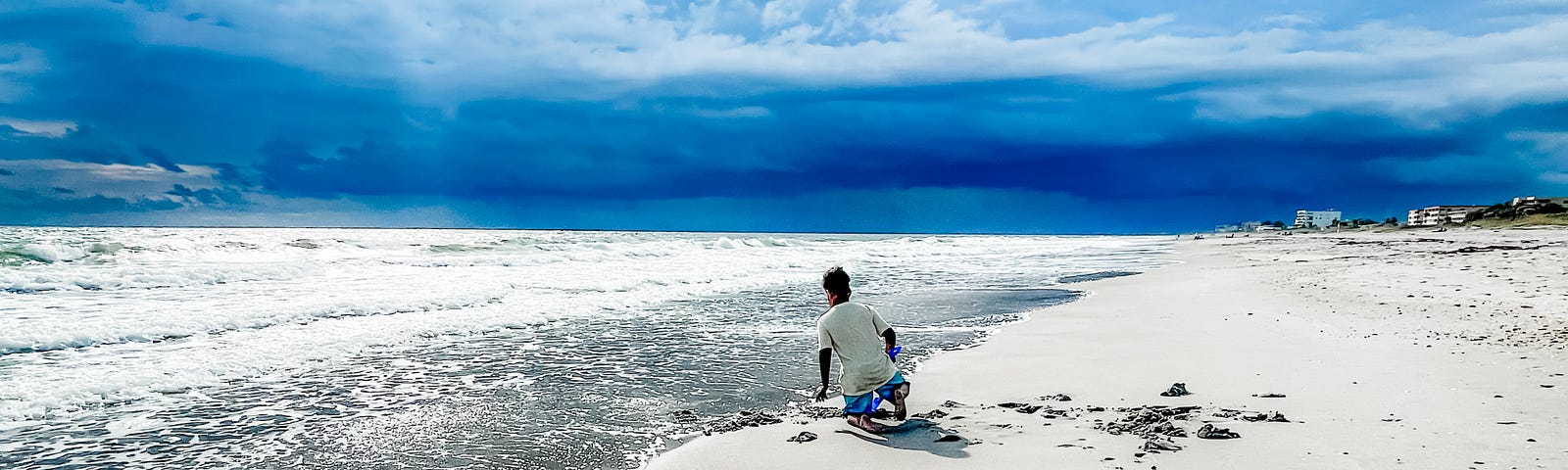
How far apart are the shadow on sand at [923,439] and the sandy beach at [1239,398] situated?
0.06 feet

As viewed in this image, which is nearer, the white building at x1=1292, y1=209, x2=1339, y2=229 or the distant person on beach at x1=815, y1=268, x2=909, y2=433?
the distant person on beach at x1=815, y1=268, x2=909, y2=433

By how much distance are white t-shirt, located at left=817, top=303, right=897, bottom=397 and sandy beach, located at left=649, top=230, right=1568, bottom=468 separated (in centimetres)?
36

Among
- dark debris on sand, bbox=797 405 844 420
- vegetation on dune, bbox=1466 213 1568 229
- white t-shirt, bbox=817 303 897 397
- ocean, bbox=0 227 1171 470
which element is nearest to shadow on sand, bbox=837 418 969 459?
Result: white t-shirt, bbox=817 303 897 397

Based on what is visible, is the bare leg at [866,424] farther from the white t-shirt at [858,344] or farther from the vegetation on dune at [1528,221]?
the vegetation on dune at [1528,221]

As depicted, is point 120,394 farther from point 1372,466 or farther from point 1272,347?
point 1272,347

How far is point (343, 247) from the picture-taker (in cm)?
3931

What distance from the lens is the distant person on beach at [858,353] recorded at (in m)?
5.57

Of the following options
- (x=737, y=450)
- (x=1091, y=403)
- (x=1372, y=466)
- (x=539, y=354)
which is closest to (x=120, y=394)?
(x=539, y=354)

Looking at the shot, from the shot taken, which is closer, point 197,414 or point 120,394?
point 197,414

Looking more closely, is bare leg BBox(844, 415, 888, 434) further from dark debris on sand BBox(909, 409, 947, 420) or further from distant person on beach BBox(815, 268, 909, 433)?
dark debris on sand BBox(909, 409, 947, 420)

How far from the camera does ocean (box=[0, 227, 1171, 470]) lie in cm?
562

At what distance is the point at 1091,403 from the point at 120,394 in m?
7.98

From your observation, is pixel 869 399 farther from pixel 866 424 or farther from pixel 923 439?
pixel 923 439

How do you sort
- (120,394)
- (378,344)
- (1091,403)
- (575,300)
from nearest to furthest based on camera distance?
(1091,403), (120,394), (378,344), (575,300)
